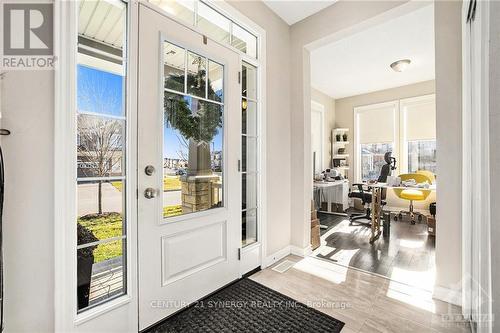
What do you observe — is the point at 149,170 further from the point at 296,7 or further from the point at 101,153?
the point at 296,7

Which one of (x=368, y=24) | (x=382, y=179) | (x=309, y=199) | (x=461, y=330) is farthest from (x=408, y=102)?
(x=461, y=330)

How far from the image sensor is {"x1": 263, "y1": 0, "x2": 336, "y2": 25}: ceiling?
2.54 metres

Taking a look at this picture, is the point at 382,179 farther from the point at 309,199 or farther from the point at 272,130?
the point at 272,130

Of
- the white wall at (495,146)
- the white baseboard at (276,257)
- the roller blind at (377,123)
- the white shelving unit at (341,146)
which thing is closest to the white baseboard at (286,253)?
the white baseboard at (276,257)

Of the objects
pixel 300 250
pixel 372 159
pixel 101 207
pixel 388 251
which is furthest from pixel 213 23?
pixel 372 159

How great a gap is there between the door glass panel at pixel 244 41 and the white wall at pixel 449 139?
5.32ft

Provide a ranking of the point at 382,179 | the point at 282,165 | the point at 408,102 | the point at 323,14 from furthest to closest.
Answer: the point at 408,102
the point at 382,179
the point at 282,165
the point at 323,14

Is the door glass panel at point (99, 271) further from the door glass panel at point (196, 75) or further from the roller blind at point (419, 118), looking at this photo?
the roller blind at point (419, 118)

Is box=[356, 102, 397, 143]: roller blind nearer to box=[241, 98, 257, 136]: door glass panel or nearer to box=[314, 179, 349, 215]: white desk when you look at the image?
box=[314, 179, 349, 215]: white desk

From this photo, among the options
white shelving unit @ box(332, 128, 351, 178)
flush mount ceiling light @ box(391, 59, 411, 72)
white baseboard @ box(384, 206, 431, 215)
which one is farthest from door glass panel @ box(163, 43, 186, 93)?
white baseboard @ box(384, 206, 431, 215)

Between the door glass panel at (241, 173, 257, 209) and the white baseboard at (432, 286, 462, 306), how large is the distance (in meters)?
1.74

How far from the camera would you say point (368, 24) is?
7.87 ft

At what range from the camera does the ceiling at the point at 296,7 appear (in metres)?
2.54

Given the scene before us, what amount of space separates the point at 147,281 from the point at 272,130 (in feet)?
6.19
